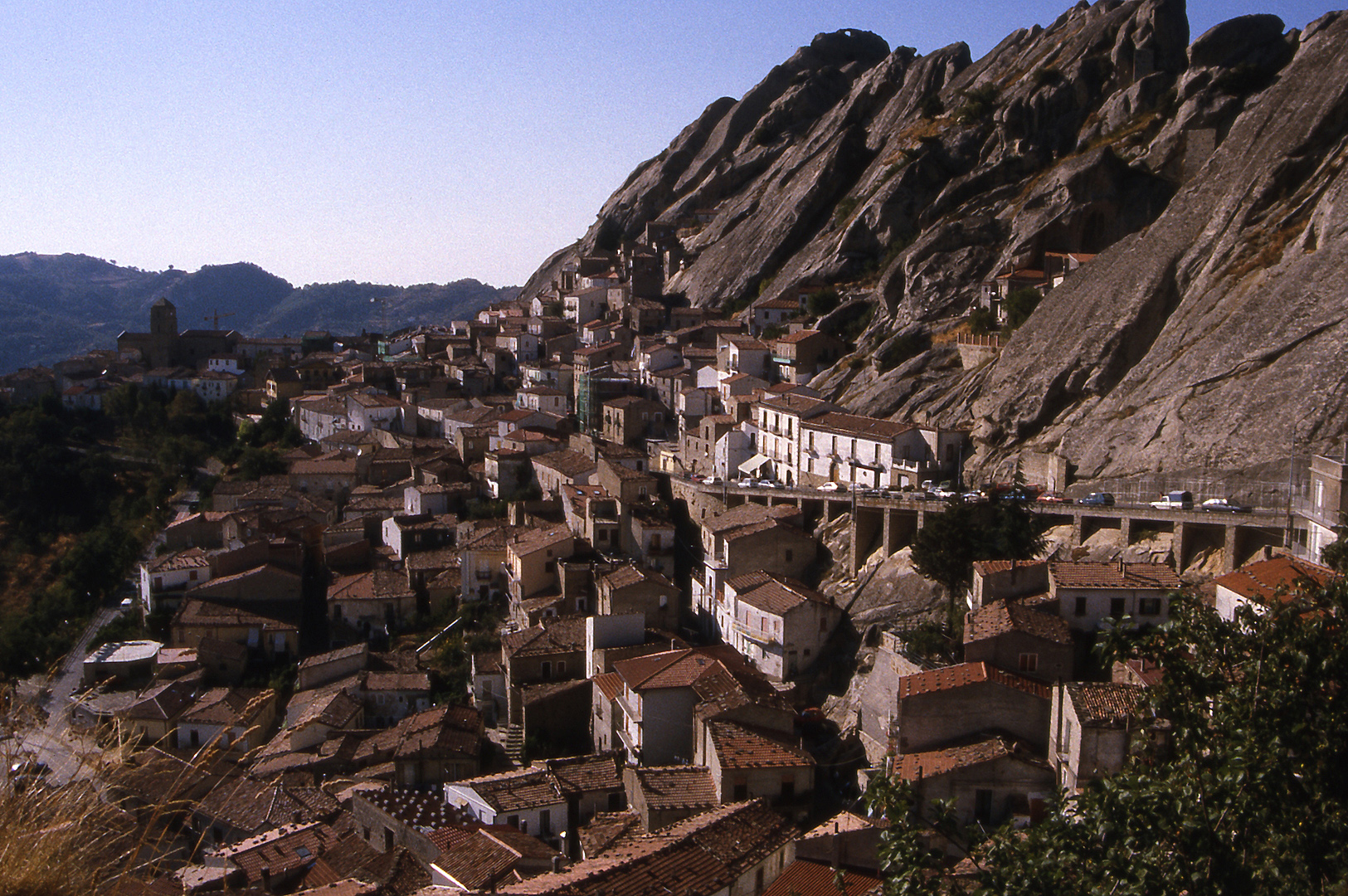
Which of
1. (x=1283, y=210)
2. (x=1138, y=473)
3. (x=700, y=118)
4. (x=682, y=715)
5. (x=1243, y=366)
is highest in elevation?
(x=700, y=118)

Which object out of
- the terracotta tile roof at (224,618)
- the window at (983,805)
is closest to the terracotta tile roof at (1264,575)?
the window at (983,805)

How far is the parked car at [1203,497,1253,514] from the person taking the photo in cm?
2530

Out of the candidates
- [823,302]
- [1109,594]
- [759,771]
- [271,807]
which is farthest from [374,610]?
[823,302]

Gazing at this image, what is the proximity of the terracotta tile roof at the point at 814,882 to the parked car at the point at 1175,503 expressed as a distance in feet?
45.2

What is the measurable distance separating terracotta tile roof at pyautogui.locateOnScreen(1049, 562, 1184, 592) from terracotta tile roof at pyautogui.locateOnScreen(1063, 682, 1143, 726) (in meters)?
4.45

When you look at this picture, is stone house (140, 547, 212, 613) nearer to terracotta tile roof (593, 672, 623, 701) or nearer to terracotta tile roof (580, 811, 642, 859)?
terracotta tile roof (593, 672, 623, 701)

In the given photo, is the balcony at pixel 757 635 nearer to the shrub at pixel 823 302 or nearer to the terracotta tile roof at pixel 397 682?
the terracotta tile roof at pixel 397 682

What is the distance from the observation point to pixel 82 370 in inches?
3009

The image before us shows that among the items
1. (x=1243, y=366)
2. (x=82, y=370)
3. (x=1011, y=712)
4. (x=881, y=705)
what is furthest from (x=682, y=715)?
(x=82, y=370)

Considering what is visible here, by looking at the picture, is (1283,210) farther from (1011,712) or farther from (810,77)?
(810,77)

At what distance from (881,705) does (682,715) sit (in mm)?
4449

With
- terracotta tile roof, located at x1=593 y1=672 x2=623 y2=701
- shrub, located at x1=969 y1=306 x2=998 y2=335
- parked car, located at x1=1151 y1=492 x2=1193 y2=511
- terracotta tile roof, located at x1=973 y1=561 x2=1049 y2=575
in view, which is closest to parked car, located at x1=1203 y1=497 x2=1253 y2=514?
parked car, located at x1=1151 y1=492 x2=1193 y2=511

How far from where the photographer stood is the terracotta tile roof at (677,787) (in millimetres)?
20922

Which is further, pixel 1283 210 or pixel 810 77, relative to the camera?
pixel 810 77
